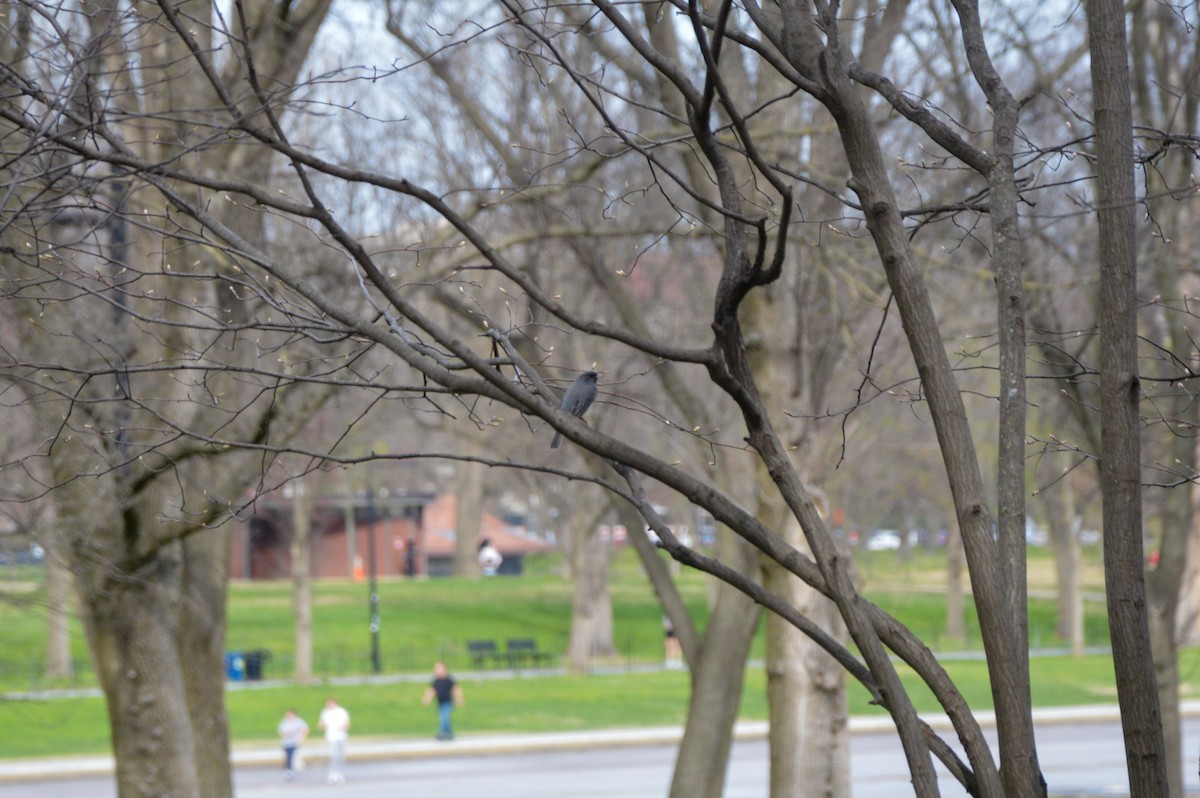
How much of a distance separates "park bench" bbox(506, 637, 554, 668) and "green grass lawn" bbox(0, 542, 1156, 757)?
4.77 ft

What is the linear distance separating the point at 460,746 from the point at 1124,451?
19.3 m

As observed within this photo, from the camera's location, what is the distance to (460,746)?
21.1 meters

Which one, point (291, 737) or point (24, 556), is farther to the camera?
point (291, 737)

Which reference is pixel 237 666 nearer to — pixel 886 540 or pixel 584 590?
pixel 584 590

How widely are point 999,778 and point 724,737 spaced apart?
7453 mm

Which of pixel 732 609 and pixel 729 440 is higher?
pixel 729 440

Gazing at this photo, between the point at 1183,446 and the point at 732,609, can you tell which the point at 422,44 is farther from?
the point at 1183,446

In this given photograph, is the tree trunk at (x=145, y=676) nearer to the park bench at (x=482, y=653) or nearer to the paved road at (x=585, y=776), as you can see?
the paved road at (x=585, y=776)

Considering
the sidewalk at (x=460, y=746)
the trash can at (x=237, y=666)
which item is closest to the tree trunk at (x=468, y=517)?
the trash can at (x=237, y=666)

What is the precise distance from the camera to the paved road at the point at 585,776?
1748 cm

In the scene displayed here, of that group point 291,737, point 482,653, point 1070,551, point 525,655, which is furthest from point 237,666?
point 1070,551

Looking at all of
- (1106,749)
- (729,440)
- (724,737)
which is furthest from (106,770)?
(1106,749)

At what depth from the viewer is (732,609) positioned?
389 inches

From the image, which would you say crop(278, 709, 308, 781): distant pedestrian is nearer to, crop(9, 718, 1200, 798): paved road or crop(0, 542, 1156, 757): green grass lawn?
crop(9, 718, 1200, 798): paved road
